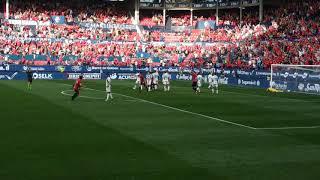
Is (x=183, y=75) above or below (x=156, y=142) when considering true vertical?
above

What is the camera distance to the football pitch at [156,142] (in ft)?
43.3

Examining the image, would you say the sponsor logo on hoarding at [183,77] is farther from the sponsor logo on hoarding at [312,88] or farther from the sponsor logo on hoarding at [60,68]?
the sponsor logo on hoarding at [312,88]

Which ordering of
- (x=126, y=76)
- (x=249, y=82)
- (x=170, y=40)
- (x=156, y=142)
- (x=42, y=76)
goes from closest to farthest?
(x=156, y=142) < (x=249, y=82) < (x=42, y=76) < (x=126, y=76) < (x=170, y=40)

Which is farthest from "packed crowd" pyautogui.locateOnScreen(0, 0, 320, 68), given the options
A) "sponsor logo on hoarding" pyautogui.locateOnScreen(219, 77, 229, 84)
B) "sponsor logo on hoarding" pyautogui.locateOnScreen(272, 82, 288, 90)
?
"sponsor logo on hoarding" pyautogui.locateOnScreen(272, 82, 288, 90)

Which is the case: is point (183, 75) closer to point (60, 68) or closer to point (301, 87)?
point (60, 68)

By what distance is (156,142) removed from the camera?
17750 mm

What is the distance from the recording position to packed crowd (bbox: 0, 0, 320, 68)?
61375mm

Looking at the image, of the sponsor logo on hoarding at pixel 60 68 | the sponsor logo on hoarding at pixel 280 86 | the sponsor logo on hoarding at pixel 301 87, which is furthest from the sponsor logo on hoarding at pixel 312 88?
the sponsor logo on hoarding at pixel 60 68

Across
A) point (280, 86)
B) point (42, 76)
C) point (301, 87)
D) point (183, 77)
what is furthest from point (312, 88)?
point (42, 76)

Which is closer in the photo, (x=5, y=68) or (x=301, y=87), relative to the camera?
(x=301, y=87)

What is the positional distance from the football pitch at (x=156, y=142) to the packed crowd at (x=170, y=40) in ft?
104

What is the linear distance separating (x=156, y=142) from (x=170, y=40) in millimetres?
61834

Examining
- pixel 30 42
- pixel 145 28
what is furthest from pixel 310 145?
pixel 145 28

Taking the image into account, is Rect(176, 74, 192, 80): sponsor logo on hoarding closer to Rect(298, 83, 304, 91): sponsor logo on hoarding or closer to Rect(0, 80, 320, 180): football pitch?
Rect(298, 83, 304, 91): sponsor logo on hoarding
